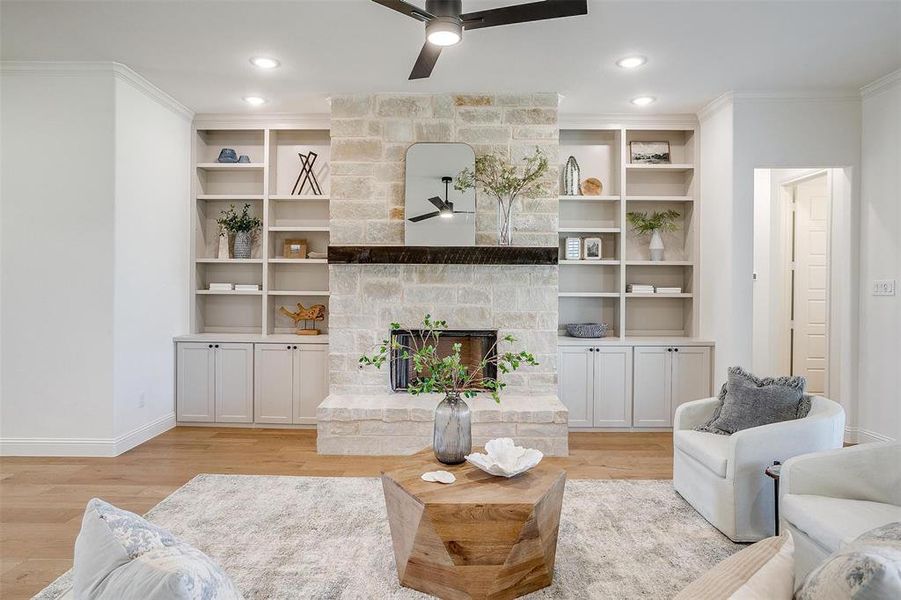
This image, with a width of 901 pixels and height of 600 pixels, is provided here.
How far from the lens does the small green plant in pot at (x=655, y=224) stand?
5184 millimetres

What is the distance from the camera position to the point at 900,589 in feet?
2.54

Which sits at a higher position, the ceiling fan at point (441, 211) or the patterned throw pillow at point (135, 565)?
the ceiling fan at point (441, 211)

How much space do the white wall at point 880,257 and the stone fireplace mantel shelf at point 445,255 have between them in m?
2.47

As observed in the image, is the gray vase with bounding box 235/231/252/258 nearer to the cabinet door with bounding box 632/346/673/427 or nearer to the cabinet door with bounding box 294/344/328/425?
the cabinet door with bounding box 294/344/328/425

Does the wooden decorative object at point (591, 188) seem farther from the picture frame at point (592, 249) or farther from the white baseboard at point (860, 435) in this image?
the white baseboard at point (860, 435)

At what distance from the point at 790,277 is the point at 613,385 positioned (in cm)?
250

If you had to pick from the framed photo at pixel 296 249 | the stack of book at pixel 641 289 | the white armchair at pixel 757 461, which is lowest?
the white armchair at pixel 757 461

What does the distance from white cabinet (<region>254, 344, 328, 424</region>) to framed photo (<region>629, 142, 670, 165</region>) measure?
3.44 metres

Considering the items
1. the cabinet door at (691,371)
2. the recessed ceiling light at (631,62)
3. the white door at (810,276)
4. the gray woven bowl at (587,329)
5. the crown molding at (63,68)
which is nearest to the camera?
the recessed ceiling light at (631,62)

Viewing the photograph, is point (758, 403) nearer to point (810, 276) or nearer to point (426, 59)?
point (426, 59)

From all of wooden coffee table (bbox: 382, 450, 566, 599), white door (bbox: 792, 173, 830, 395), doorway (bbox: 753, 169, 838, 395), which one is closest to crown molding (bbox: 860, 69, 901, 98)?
doorway (bbox: 753, 169, 838, 395)

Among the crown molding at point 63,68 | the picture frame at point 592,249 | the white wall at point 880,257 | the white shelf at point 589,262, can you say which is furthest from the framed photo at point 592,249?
the crown molding at point 63,68

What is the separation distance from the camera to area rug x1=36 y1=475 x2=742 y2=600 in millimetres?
2295

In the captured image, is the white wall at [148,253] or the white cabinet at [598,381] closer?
the white wall at [148,253]
